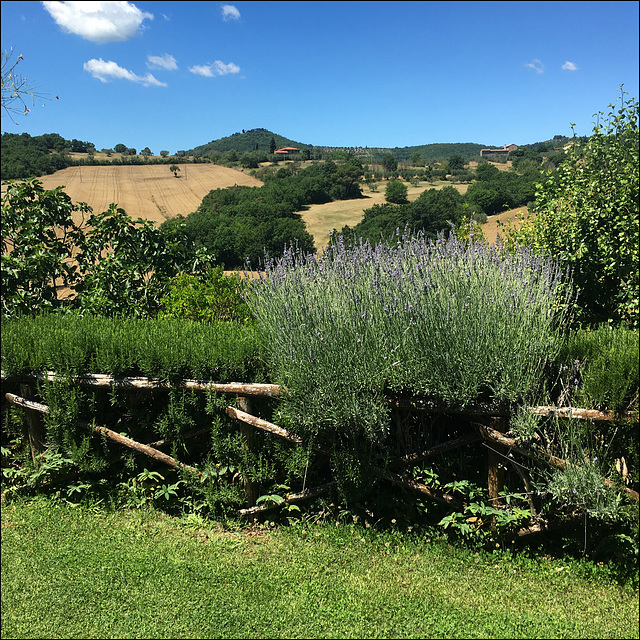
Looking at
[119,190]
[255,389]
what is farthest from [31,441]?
[119,190]

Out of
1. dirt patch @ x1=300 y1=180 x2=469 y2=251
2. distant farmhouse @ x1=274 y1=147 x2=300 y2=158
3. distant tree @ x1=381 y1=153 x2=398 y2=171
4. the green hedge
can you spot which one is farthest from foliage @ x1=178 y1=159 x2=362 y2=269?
distant farmhouse @ x1=274 y1=147 x2=300 y2=158

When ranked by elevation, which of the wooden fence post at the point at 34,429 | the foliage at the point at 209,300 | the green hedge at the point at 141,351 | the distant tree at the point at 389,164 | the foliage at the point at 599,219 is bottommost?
the wooden fence post at the point at 34,429

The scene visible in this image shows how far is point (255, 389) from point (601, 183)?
4645 mm

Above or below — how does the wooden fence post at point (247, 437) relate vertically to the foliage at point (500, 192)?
below

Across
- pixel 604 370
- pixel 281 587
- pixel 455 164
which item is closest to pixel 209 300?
pixel 281 587

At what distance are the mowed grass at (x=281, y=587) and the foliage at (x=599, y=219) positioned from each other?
3129 millimetres

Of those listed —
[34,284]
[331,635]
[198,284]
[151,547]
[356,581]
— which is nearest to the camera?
[331,635]

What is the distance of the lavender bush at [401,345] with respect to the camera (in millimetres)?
3494

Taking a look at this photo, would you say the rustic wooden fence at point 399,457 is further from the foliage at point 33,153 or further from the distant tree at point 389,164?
the distant tree at point 389,164

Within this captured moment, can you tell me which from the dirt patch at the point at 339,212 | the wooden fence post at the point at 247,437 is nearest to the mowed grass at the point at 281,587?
A: the wooden fence post at the point at 247,437

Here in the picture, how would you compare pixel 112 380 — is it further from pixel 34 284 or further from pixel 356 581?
pixel 34 284

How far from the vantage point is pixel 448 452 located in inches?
158

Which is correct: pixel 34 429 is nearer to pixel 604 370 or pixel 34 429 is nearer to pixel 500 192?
pixel 604 370

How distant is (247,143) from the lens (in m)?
34.7
